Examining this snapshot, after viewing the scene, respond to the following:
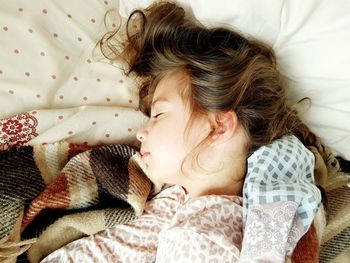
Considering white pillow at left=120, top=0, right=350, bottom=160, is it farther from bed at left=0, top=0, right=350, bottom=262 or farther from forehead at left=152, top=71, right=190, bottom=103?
forehead at left=152, top=71, right=190, bottom=103

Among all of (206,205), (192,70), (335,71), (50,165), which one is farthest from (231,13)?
(50,165)

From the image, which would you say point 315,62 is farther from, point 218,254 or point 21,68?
point 21,68

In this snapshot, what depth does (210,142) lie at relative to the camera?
942 millimetres

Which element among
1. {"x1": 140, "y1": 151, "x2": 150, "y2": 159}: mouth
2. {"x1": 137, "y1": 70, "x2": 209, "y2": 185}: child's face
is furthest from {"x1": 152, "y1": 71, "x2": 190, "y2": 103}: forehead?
{"x1": 140, "y1": 151, "x2": 150, "y2": 159}: mouth

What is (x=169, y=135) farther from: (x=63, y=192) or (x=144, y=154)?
(x=63, y=192)

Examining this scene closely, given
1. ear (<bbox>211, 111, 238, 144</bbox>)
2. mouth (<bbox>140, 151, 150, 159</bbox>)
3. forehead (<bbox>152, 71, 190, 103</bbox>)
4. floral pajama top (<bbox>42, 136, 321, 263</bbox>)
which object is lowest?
floral pajama top (<bbox>42, 136, 321, 263</bbox>)

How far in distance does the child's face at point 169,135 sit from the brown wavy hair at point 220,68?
0.09 ft

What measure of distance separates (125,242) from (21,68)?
41 cm

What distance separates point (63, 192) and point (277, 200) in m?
0.40

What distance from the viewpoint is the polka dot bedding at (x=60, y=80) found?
39.6 inches

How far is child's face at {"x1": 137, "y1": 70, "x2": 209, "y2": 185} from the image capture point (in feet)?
3.10

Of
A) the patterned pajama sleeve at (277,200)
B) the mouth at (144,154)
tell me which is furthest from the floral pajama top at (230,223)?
the mouth at (144,154)

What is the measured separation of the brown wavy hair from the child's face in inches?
1.1

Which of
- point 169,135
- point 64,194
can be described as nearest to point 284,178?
point 169,135
